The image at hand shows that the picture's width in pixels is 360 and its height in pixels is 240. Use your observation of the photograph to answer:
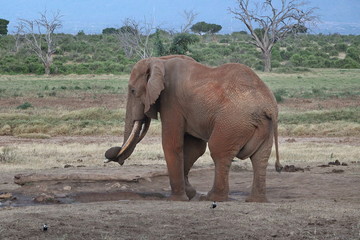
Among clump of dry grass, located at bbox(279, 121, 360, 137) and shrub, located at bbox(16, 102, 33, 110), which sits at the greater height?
clump of dry grass, located at bbox(279, 121, 360, 137)

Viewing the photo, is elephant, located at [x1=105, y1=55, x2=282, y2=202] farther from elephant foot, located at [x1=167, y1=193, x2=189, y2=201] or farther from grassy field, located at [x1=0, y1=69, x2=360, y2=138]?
grassy field, located at [x1=0, y1=69, x2=360, y2=138]

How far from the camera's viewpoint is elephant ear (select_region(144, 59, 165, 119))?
1007 centimetres

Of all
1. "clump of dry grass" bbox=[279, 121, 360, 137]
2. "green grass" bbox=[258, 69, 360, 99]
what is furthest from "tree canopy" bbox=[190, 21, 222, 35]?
"clump of dry grass" bbox=[279, 121, 360, 137]

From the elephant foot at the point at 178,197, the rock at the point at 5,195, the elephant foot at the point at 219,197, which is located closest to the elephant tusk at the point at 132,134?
the elephant foot at the point at 178,197

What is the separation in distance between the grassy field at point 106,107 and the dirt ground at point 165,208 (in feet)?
28.5

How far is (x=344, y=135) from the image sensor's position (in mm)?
21172

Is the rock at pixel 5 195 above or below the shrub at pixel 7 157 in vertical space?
above

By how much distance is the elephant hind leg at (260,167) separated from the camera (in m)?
9.73

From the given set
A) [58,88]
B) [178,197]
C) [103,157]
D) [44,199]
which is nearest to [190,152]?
[178,197]

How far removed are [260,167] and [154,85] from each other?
6.17 feet

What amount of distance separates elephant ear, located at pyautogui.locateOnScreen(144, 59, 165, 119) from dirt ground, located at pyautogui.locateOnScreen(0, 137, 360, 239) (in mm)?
1434

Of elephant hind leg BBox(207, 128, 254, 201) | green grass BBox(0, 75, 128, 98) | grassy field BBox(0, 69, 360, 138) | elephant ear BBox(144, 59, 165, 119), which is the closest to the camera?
elephant hind leg BBox(207, 128, 254, 201)

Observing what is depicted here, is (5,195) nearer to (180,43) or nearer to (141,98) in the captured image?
(141,98)

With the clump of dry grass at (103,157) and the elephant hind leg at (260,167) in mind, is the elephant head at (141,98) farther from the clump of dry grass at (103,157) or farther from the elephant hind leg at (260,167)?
the clump of dry grass at (103,157)
